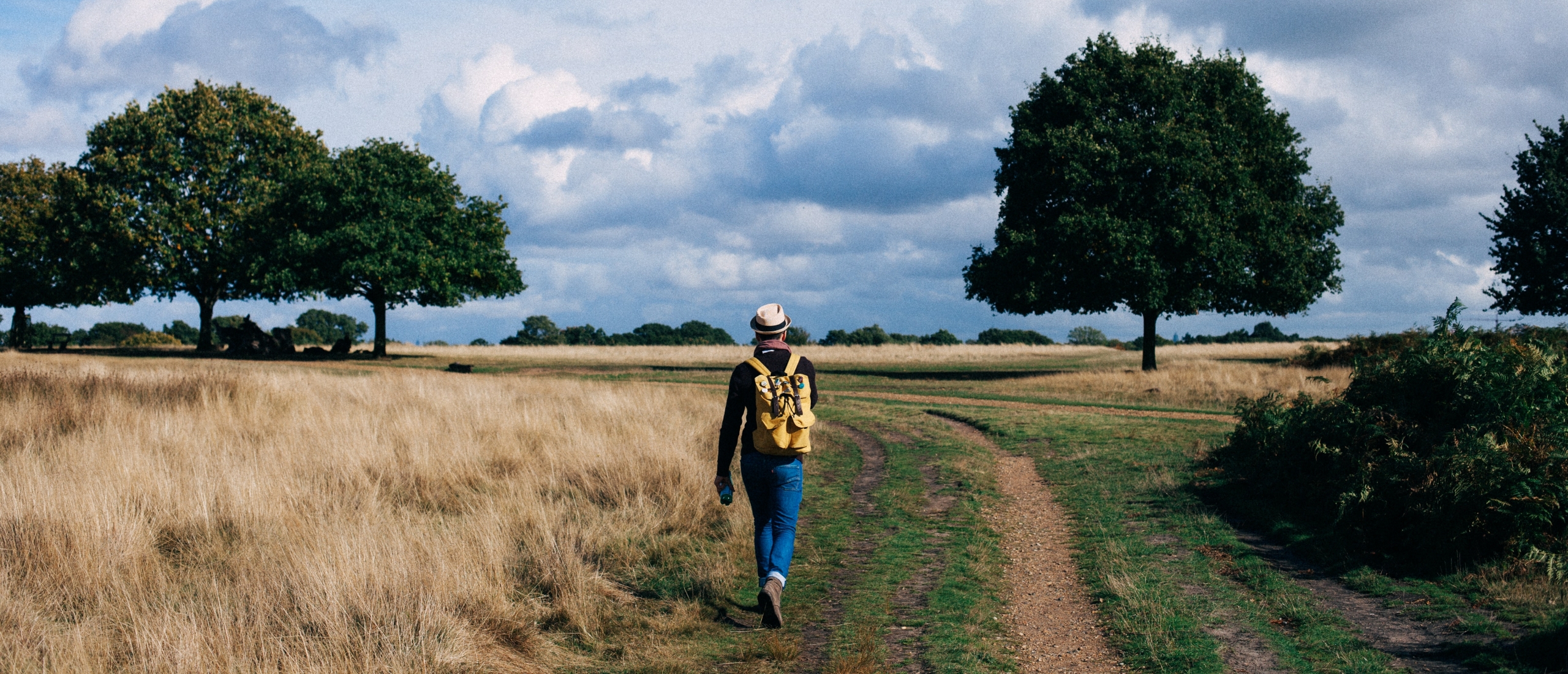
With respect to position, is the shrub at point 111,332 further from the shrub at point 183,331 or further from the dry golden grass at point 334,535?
the dry golden grass at point 334,535

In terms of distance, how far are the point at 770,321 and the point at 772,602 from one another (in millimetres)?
2114

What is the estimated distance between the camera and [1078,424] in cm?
1914

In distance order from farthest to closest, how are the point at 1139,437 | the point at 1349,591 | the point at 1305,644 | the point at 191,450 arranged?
the point at 1139,437 < the point at 191,450 < the point at 1349,591 < the point at 1305,644

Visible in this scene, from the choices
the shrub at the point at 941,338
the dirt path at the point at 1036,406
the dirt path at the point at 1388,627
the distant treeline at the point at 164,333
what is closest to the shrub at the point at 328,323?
the distant treeline at the point at 164,333

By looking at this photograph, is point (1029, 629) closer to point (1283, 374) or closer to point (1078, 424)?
point (1078, 424)

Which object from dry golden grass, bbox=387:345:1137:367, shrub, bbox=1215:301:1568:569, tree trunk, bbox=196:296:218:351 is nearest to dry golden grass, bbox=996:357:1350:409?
shrub, bbox=1215:301:1568:569

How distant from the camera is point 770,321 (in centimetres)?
686

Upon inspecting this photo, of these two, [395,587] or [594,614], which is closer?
[395,587]

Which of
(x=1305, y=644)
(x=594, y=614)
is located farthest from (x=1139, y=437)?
(x=594, y=614)

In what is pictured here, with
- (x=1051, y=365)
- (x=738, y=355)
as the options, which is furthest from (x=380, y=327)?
(x=1051, y=365)

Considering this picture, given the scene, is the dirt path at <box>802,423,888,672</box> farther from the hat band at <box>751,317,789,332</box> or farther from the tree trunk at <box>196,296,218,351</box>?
the tree trunk at <box>196,296,218,351</box>

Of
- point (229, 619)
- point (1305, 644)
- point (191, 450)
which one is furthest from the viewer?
point (191, 450)

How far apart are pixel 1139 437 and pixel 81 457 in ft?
54.4

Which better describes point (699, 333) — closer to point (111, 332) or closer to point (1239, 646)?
point (111, 332)
